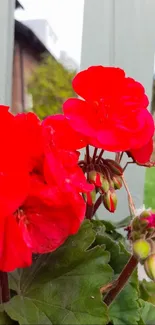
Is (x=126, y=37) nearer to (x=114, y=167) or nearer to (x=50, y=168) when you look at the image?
(x=114, y=167)

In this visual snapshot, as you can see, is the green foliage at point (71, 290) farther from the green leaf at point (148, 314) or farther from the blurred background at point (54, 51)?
the blurred background at point (54, 51)

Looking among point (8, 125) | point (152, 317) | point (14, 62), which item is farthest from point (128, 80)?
point (14, 62)

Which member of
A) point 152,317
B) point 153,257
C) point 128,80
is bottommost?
point 152,317

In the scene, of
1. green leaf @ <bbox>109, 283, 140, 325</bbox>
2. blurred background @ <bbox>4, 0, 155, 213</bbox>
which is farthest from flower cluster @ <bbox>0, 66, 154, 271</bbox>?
blurred background @ <bbox>4, 0, 155, 213</bbox>

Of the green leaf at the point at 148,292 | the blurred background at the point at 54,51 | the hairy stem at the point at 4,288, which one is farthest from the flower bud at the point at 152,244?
the blurred background at the point at 54,51

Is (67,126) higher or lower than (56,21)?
lower

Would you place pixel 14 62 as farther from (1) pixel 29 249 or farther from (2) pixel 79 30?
(1) pixel 29 249
